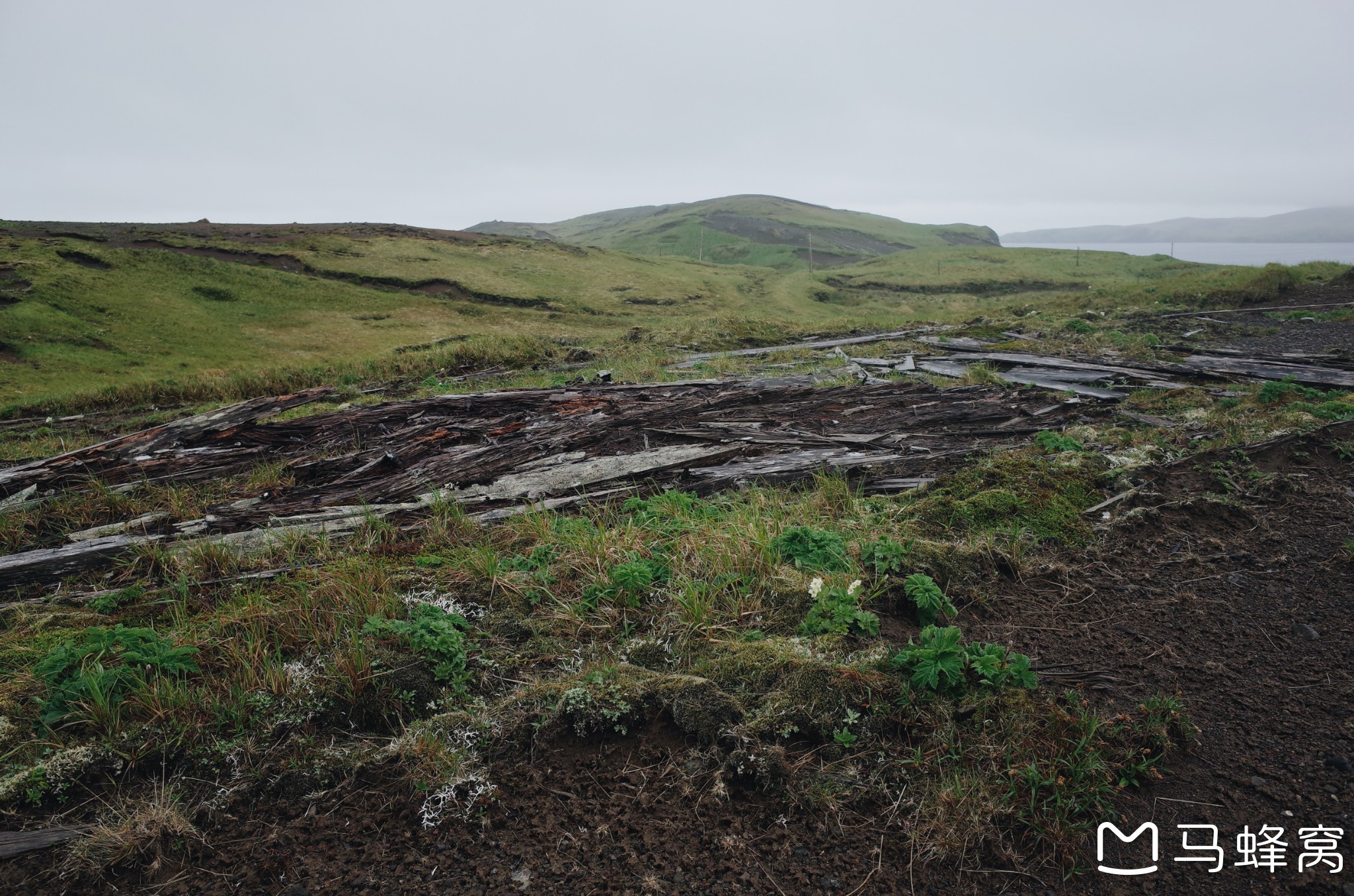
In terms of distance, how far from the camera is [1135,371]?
10641mm

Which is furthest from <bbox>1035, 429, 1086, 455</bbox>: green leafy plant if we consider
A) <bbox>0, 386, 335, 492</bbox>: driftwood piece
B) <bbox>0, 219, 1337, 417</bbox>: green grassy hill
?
<bbox>0, 386, 335, 492</bbox>: driftwood piece

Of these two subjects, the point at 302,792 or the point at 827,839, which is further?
the point at 302,792

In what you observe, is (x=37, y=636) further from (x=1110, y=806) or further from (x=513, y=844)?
(x=1110, y=806)

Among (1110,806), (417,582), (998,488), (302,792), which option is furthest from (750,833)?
(998,488)

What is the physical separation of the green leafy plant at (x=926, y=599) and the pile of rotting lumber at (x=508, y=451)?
7.70ft

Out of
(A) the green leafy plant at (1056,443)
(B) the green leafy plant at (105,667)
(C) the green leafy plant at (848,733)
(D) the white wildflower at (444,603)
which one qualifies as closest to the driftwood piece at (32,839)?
(B) the green leafy plant at (105,667)

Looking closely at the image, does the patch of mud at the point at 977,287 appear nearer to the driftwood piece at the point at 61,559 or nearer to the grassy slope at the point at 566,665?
the grassy slope at the point at 566,665

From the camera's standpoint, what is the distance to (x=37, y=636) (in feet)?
12.3

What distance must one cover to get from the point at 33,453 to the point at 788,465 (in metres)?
12.0

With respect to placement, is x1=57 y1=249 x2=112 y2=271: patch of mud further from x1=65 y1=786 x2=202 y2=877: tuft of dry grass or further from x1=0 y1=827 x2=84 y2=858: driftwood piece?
x1=65 y1=786 x2=202 y2=877: tuft of dry grass

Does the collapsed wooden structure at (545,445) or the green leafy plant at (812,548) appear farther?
the collapsed wooden structure at (545,445)

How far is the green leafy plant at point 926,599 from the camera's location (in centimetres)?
365

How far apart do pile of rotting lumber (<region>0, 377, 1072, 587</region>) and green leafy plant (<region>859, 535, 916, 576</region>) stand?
1.76 metres

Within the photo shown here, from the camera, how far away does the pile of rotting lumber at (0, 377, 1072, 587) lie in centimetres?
554
